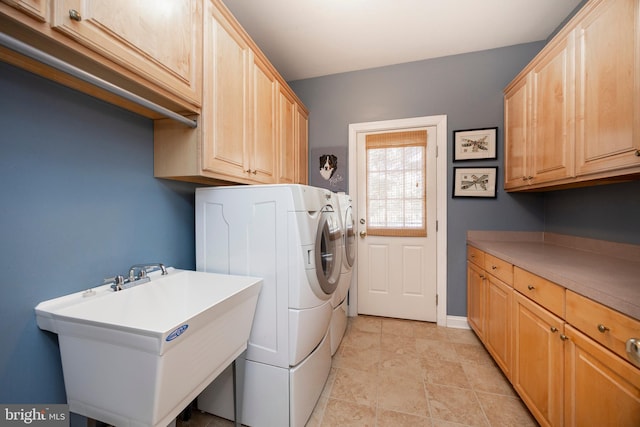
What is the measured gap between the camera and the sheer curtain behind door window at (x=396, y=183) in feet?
8.41

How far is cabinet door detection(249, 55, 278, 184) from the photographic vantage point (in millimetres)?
1696

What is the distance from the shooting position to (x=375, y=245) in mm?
2703

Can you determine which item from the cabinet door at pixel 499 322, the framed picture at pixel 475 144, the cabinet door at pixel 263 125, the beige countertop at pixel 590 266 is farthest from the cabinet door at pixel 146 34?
the framed picture at pixel 475 144

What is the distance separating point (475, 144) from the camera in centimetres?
238

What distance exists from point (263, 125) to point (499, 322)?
224cm

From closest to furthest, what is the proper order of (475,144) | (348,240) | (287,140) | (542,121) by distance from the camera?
(542,121) < (348,240) < (287,140) < (475,144)

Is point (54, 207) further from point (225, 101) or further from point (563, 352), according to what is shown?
point (563, 352)

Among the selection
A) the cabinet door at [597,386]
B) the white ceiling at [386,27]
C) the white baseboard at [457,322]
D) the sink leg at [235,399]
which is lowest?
the white baseboard at [457,322]

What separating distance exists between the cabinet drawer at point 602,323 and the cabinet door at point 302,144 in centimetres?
215

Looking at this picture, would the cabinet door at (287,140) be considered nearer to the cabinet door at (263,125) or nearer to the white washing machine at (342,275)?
the cabinet door at (263,125)

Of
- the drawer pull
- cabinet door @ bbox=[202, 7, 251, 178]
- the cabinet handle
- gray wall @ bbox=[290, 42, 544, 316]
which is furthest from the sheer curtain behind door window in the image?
the cabinet handle

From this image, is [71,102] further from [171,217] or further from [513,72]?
[513,72]

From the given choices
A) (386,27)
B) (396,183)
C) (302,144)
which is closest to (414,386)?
(396,183)

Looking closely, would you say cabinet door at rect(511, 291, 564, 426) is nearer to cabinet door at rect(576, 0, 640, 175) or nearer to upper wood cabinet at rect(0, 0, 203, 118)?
cabinet door at rect(576, 0, 640, 175)
